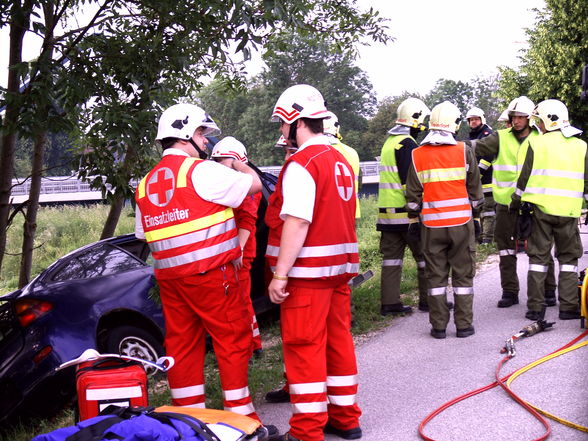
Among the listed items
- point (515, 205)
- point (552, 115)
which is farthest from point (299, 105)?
point (515, 205)

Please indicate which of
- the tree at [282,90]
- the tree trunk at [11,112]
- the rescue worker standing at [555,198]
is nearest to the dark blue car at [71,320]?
the tree trunk at [11,112]

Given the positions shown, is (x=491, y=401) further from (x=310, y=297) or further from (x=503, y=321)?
(x=503, y=321)

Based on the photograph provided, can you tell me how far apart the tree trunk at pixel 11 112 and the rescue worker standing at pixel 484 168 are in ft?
22.0

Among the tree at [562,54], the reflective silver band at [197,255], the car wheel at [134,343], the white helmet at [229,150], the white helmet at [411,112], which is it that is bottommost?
the car wheel at [134,343]

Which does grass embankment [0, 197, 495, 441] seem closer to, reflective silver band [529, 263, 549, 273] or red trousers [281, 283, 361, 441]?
red trousers [281, 283, 361, 441]

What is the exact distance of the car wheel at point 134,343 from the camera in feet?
20.2

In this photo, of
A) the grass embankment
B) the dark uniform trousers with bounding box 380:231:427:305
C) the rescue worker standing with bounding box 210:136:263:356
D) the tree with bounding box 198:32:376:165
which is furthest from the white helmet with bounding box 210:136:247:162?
the tree with bounding box 198:32:376:165

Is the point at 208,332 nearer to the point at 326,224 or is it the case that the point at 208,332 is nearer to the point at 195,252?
the point at 195,252

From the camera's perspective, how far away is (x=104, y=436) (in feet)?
11.4

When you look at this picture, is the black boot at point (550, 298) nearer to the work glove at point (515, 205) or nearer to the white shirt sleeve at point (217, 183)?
the work glove at point (515, 205)

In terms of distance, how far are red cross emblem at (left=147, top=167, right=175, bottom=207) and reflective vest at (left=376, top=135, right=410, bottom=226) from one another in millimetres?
3723

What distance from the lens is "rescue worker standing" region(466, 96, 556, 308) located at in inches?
325

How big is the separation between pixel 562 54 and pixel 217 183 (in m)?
24.7

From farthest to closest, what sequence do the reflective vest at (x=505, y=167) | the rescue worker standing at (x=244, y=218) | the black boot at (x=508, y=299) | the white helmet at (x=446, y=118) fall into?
the reflective vest at (x=505, y=167) → the black boot at (x=508, y=299) → the white helmet at (x=446, y=118) → the rescue worker standing at (x=244, y=218)
